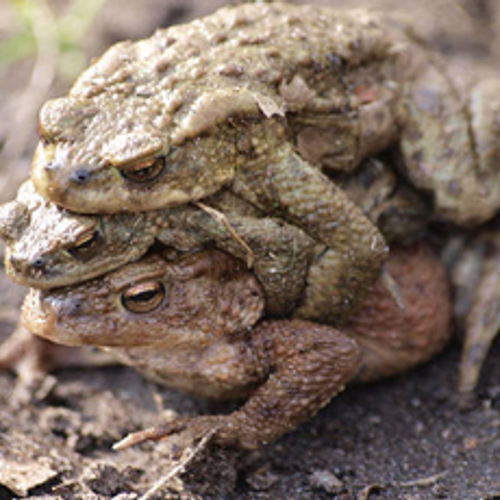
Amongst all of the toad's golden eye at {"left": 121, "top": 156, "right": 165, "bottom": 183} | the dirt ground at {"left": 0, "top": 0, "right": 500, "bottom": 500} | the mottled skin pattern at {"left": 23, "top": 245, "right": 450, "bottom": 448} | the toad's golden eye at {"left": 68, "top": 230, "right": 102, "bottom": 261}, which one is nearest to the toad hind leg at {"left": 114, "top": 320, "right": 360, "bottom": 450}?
the mottled skin pattern at {"left": 23, "top": 245, "right": 450, "bottom": 448}

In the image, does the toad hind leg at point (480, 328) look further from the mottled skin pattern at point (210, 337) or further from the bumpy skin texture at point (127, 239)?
the bumpy skin texture at point (127, 239)

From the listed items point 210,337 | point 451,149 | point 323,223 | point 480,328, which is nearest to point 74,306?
point 210,337

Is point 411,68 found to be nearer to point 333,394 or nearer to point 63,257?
point 333,394

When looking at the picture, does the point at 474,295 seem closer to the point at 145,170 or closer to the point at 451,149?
the point at 451,149

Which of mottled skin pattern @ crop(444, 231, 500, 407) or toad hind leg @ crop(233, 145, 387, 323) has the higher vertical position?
toad hind leg @ crop(233, 145, 387, 323)

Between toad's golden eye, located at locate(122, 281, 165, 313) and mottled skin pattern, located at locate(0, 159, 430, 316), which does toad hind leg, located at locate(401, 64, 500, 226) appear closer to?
mottled skin pattern, located at locate(0, 159, 430, 316)

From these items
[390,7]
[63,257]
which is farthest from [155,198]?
[390,7]
